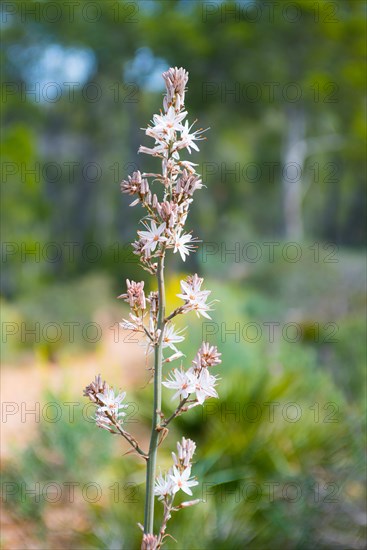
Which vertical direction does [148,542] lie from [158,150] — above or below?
below

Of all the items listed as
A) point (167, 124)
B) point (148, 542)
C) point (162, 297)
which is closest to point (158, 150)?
point (167, 124)

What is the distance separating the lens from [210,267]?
8.16m

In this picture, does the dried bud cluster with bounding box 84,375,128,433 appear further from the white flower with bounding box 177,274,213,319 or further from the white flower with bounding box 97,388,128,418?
the white flower with bounding box 177,274,213,319

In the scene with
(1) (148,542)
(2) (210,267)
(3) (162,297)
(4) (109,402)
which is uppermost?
(3) (162,297)

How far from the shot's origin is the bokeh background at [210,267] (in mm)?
2373

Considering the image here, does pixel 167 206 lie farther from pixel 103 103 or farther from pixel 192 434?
pixel 103 103

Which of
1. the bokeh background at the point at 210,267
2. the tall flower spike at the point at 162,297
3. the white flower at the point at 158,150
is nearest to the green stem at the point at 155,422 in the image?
the tall flower spike at the point at 162,297

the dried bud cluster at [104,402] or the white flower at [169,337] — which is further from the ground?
the white flower at [169,337]

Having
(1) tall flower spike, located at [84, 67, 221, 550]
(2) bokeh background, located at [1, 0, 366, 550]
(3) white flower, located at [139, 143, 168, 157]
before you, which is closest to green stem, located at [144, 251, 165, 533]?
(1) tall flower spike, located at [84, 67, 221, 550]

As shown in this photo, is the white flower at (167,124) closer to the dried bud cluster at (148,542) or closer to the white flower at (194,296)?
the white flower at (194,296)

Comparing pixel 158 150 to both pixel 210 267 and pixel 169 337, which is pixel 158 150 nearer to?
pixel 169 337

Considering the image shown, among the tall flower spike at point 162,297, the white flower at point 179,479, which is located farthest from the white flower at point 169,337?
→ the white flower at point 179,479

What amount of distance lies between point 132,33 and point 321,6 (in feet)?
10.3

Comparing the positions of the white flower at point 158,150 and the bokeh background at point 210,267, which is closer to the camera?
the white flower at point 158,150
